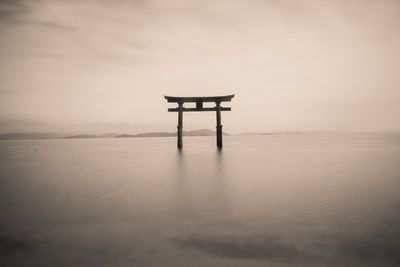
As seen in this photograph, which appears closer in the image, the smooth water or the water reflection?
the smooth water

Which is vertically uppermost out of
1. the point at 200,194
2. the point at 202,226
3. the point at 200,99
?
the point at 200,99

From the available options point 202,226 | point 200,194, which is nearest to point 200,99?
point 200,194

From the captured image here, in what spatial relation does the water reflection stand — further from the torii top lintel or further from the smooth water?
the torii top lintel

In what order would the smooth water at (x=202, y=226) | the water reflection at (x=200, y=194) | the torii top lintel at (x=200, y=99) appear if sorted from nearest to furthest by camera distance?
the smooth water at (x=202, y=226)
the water reflection at (x=200, y=194)
the torii top lintel at (x=200, y=99)

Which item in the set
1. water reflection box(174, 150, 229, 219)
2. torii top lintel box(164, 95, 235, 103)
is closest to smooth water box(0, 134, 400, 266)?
water reflection box(174, 150, 229, 219)

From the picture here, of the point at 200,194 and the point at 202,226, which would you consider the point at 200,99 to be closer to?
the point at 200,194

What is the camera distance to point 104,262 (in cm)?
272

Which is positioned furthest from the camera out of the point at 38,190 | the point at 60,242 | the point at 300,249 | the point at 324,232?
the point at 38,190

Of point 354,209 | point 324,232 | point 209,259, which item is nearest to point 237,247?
point 209,259

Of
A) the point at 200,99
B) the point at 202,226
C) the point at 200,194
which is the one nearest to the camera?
the point at 202,226

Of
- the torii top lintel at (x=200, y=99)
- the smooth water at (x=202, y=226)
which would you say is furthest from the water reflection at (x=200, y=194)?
the torii top lintel at (x=200, y=99)

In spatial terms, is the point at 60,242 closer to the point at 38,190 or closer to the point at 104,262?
the point at 104,262

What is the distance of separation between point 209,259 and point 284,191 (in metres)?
4.39

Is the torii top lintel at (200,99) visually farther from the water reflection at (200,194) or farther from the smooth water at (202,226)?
the smooth water at (202,226)
